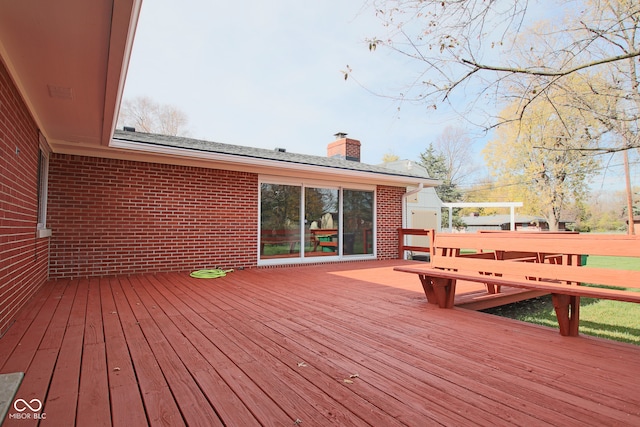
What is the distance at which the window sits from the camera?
767 centimetres

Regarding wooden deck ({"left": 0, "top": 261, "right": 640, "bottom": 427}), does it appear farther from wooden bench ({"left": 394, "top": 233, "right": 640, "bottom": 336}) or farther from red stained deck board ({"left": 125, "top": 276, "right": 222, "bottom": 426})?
wooden bench ({"left": 394, "top": 233, "right": 640, "bottom": 336})

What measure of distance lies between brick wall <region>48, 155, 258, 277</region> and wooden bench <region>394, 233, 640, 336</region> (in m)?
4.35

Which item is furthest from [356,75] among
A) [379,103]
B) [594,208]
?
[594,208]

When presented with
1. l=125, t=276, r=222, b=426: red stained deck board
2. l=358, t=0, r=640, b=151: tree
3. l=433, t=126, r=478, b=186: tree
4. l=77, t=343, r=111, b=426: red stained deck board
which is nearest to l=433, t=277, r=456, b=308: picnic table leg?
l=358, t=0, r=640, b=151: tree

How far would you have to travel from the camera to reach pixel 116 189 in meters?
6.12

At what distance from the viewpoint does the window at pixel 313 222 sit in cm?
767

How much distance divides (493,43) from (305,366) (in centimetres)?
389

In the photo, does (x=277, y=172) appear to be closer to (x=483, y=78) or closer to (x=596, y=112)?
(x=483, y=78)

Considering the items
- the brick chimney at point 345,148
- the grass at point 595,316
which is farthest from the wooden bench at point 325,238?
the brick chimney at point 345,148

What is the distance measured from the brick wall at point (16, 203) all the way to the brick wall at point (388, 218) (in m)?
7.35

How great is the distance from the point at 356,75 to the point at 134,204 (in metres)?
4.90

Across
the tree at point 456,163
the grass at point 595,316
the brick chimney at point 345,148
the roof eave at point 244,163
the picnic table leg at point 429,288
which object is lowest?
the grass at point 595,316

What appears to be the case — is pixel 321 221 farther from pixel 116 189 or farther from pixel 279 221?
pixel 116 189

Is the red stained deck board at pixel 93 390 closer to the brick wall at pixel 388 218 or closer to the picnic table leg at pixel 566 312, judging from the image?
the picnic table leg at pixel 566 312
